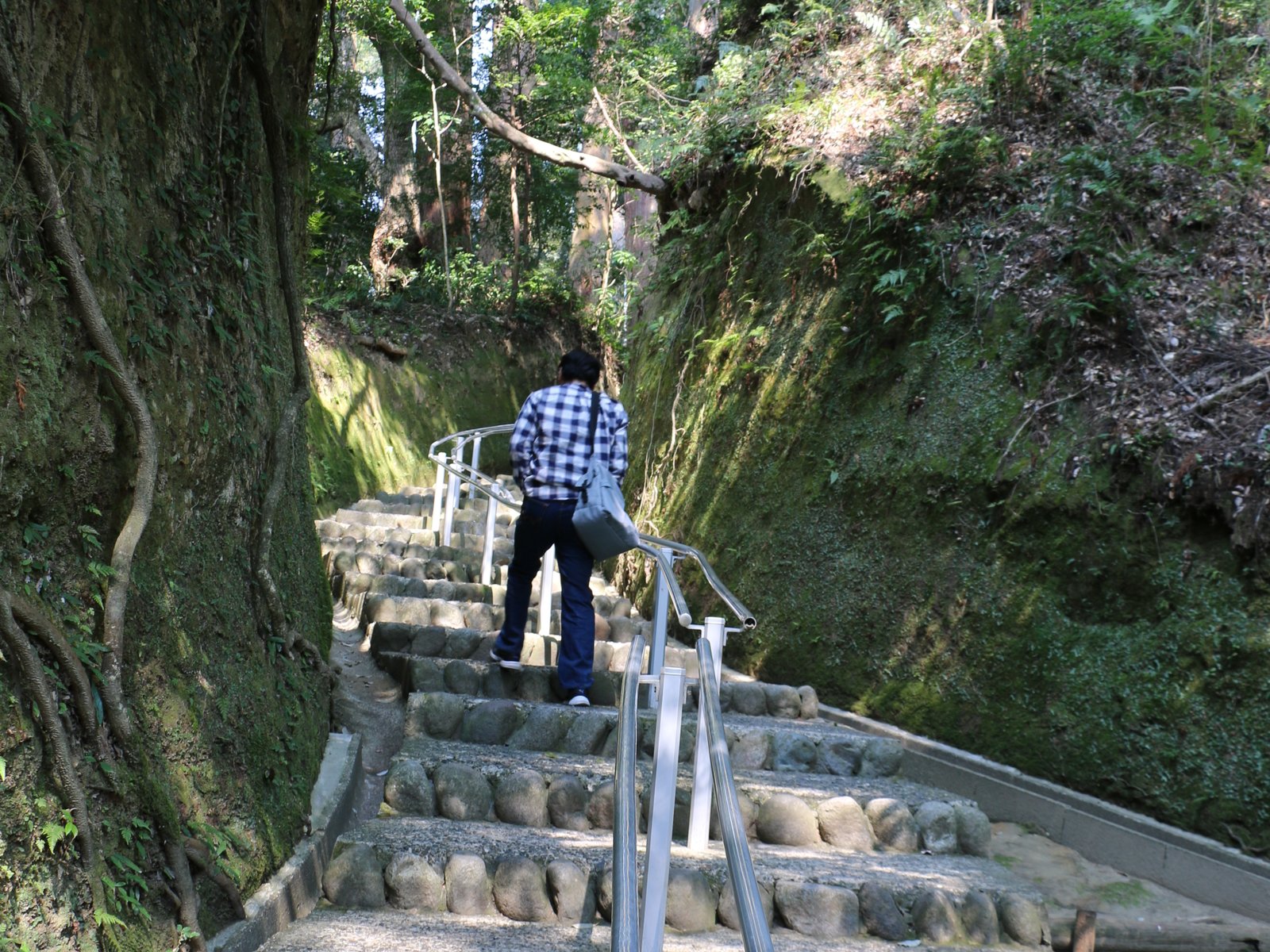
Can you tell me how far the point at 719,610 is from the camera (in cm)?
685

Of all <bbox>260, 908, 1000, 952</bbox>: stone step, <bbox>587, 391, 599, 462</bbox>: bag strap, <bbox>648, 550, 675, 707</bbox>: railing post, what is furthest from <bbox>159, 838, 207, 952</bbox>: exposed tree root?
<bbox>587, 391, 599, 462</bbox>: bag strap

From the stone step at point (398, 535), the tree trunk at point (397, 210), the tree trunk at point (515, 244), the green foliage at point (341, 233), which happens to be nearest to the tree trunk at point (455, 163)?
the tree trunk at point (397, 210)

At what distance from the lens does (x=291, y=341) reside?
4375mm

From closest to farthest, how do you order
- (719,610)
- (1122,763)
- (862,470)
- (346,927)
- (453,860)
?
(346,927) → (453,860) → (1122,763) → (862,470) → (719,610)

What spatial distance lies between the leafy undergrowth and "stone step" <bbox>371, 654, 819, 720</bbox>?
440 millimetres

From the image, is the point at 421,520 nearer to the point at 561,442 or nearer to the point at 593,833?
the point at 561,442

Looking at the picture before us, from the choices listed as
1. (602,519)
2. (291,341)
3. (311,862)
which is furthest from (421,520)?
(311,862)

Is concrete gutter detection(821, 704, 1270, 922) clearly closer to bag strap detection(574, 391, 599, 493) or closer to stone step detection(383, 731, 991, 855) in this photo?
stone step detection(383, 731, 991, 855)

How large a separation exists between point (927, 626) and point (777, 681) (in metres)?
1.27

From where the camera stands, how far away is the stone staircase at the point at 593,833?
3.36 metres

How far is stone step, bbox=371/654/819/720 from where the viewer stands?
5020 mm

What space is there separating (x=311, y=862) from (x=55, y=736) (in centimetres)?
143

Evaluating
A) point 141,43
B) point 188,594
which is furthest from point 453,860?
point 141,43

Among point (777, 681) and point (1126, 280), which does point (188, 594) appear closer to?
point (777, 681)
